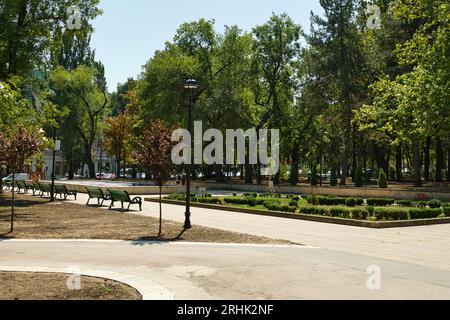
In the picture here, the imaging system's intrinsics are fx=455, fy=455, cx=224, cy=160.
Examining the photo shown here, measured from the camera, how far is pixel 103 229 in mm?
15531

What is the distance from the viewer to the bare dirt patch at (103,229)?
1381cm

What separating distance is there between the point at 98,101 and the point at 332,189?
4020 centimetres

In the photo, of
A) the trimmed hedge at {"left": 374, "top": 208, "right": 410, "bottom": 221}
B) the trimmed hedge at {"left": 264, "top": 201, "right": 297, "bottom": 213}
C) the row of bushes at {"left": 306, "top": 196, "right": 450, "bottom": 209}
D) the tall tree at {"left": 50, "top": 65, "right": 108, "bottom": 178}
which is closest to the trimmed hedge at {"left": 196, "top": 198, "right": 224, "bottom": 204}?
the trimmed hedge at {"left": 264, "top": 201, "right": 297, "bottom": 213}

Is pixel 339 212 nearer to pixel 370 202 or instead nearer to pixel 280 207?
pixel 280 207

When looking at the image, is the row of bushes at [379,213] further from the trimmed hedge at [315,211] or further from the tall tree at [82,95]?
the tall tree at [82,95]

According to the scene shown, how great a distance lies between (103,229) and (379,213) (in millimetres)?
10652

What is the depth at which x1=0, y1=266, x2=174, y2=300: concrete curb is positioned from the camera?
7.29 meters

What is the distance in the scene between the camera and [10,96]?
21.7 meters

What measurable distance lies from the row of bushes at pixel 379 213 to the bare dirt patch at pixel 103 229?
617 centimetres

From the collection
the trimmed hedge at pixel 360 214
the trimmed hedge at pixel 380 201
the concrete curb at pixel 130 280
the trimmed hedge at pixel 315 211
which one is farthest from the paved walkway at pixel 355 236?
the trimmed hedge at pixel 380 201

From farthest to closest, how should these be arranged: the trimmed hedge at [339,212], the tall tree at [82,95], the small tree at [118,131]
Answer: the small tree at [118,131] → the tall tree at [82,95] → the trimmed hedge at [339,212]

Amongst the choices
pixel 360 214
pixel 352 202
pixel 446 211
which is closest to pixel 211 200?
pixel 352 202

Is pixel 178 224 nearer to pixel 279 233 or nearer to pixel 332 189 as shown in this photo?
pixel 279 233
